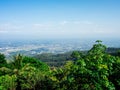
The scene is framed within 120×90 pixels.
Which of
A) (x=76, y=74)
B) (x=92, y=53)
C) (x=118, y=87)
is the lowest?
(x=118, y=87)

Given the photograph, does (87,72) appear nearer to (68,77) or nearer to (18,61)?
(68,77)

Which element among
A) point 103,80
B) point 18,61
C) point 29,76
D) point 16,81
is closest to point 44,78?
point 29,76

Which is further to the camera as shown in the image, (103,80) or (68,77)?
(68,77)

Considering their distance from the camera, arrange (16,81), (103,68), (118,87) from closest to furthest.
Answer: (103,68) < (118,87) < (16,81)

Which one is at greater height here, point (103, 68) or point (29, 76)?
point (103, 68)

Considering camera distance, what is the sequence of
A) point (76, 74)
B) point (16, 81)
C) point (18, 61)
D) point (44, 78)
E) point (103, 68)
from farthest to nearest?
point (18, 61), point (16, 81), point (44, 78), point (76, 74), point (103, 68)

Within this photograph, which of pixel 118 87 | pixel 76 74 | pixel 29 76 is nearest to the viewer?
pixel 76 74

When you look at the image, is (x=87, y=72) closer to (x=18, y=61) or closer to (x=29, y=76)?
(x=29, y=76)

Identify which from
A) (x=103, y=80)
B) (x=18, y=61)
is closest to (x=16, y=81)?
(x=18, y=61)

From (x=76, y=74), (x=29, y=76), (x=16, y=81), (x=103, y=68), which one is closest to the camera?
(x=103, y=68)
